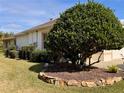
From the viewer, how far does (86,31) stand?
14164mm

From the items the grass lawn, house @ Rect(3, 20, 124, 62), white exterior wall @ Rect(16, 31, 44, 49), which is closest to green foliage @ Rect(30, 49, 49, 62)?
house @ Rect(3, 20, 124, 62)

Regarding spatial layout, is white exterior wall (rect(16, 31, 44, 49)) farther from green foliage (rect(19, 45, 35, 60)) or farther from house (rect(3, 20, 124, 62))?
green foliage (rect(19, 45, 35, 60))

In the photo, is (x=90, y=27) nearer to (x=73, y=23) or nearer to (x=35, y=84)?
(x=73, y=23)

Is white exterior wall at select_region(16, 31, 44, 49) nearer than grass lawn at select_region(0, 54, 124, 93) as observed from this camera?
No

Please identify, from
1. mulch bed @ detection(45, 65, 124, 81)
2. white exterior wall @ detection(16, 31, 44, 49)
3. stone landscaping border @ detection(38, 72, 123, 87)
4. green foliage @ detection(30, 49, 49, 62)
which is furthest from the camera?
white exterior wall @ detection(16, 31, 44, 49)

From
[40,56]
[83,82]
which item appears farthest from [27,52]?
[83,82]

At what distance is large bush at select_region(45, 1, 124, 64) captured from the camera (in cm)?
1411

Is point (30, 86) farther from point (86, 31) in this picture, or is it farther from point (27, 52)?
point (27, 52)

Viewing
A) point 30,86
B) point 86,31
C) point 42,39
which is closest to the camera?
point 30,86

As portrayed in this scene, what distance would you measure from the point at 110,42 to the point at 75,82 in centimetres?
296

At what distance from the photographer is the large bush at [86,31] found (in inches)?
555

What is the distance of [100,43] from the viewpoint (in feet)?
46.2

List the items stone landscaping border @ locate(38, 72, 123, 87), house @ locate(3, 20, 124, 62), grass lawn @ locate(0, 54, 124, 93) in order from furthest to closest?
house @ locate(3, 20, 124, 62) < stone landscaping border @ locate(38, 72, 123, 87) < grass lawn @ locate(0, 54, 124, 93)

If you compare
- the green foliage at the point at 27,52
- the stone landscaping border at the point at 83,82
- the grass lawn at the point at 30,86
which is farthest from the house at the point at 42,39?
the grass lawn at the point at 30,86
